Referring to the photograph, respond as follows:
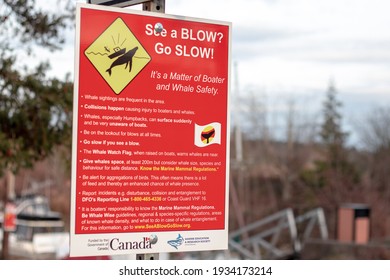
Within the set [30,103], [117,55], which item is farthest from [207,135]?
[30,103]

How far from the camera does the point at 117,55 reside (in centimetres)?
358

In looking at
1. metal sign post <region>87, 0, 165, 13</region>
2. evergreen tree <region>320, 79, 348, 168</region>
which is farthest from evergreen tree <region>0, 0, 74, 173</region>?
evergreen tree <region>320, 79, 348, 168</region>

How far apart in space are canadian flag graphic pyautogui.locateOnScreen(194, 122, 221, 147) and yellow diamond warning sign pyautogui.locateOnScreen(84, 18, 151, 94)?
398 millimetres

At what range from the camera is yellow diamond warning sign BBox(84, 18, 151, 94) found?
354 cm

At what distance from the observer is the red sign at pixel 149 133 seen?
3473 mm

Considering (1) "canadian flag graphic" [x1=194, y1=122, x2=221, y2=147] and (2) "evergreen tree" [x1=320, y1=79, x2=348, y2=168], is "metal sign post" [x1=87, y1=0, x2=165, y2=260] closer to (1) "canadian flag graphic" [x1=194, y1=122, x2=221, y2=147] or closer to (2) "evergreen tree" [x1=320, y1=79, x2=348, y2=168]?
(1) "canadian flag graphic" [x1=194, y1=122, x2=221, y2=147]

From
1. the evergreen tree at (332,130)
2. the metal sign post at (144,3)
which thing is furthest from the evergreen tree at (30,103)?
the evergreen tree at (332,130)

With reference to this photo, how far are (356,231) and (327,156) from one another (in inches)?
929

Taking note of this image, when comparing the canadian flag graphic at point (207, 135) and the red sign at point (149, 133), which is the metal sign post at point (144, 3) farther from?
the canadian flag graphic at point (207, 135)

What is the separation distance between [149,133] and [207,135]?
301 mm

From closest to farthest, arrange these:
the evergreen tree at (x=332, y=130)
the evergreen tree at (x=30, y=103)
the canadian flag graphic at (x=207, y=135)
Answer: the canadian flag graphic at (x=207, y=135) → the evergreen tree at (x=30, y=103) → the evergreen tree at (x=332, y=130)

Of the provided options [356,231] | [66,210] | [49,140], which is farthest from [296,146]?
[49,140]

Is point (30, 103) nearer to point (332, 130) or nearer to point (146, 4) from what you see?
point (146, 4)

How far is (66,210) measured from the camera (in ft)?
144
